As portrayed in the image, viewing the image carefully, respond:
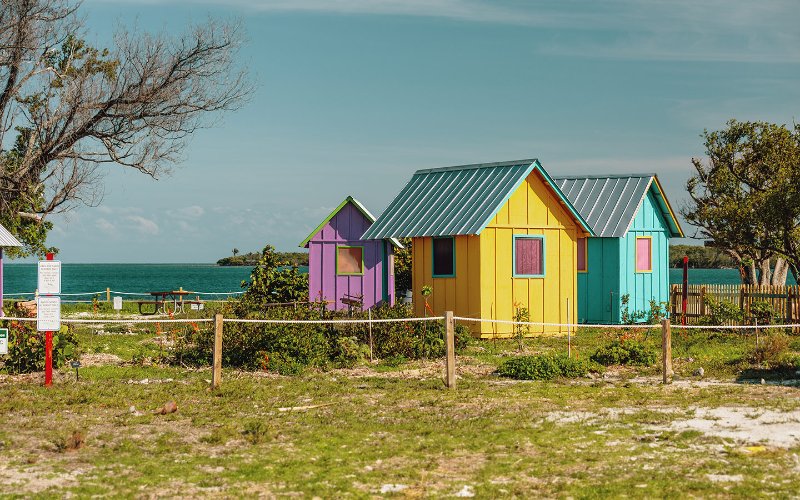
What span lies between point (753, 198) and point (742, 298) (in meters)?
14.1

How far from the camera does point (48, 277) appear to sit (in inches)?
639

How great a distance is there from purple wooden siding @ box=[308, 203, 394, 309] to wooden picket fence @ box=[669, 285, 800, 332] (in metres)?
9.33

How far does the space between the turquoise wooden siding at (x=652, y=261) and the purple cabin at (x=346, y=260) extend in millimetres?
7524

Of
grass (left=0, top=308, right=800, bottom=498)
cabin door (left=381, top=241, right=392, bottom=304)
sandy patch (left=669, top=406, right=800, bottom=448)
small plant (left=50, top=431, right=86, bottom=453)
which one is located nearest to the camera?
grass (left=0, top=308, right=800, bottom=498)

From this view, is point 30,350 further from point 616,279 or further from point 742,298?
point 742,298

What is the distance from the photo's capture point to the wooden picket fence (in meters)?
26.1

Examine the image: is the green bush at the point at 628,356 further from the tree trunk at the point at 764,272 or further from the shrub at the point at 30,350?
the tree trunk at the point at 764,272

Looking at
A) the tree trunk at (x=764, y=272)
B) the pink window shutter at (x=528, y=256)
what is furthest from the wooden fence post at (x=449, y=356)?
the tree trunk at (x=764, y=272)

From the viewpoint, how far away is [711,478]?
30.2 ft

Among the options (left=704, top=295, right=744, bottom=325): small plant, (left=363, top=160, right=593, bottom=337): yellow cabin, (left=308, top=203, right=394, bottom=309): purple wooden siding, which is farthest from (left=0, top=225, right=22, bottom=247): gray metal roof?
(left=704, top=295, right=744, bottom=325): small plant

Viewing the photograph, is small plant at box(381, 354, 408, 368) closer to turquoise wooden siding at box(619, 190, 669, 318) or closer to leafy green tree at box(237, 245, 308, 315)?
leafy green tree at box(237, 245, 308, 315)

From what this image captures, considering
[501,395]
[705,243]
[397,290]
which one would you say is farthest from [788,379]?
[705,243]

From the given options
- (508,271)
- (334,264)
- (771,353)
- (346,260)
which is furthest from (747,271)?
(771,353)

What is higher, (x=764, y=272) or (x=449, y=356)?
(x=764, y=272)
